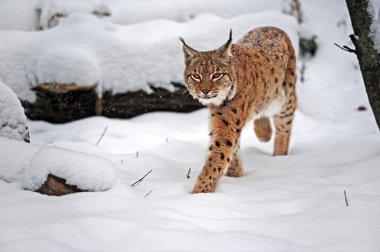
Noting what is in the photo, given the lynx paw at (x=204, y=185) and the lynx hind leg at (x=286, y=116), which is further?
the lynx hind leg at (x=286, y=116)

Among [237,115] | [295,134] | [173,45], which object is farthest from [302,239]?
[173,45]

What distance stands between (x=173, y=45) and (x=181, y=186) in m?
3.53

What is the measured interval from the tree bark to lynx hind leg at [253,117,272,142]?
82.6 inches

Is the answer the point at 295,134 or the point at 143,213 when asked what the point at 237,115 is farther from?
the point at 295,134

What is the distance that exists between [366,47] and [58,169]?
2.67 metres

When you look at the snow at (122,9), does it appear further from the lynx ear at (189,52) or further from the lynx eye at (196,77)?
the lynx eye at (196,77)

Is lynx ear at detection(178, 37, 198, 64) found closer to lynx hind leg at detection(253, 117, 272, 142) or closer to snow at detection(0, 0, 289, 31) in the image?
lynx hind leg at detection(253, 117, 272, 142)

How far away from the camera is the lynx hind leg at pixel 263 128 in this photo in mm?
5742

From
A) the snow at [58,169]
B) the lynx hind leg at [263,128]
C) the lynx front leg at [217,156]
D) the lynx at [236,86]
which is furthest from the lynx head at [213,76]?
the lynx hind leg at [263,128]

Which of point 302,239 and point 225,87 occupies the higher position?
point 225,87

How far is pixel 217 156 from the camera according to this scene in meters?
3.77

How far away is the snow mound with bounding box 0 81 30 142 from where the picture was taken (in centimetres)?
367

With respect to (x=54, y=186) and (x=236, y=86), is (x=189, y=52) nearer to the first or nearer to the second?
(x=236, y=86)

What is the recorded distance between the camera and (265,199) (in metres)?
3.24
